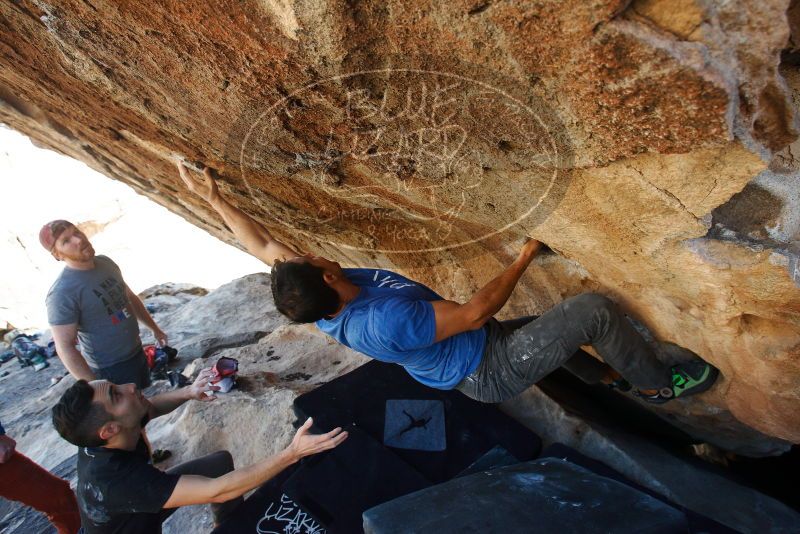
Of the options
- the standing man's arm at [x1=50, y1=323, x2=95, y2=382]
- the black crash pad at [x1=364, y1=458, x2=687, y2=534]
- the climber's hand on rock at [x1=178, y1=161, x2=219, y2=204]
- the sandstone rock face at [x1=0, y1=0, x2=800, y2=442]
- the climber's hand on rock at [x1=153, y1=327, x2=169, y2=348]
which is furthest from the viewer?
the climber's hand on rock at [x1=153, y1=327, x2=169, y2=348]

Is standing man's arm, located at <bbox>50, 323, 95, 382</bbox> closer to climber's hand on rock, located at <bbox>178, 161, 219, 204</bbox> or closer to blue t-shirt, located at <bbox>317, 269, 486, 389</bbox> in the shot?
climber's hand on rock, located at <bbox>178, 161, 219, 204</bbox>

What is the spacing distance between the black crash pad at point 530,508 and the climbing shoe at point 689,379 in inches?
24.4

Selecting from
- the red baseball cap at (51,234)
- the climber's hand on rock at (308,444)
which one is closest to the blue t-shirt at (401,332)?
the climber's hand on rock at (308,444)

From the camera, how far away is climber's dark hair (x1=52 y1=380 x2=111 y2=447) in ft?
6.36

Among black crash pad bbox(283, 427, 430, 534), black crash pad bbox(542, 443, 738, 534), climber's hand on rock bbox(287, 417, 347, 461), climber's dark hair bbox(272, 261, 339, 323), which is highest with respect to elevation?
climber's dark hair bbox(272, 261, 339, 323)

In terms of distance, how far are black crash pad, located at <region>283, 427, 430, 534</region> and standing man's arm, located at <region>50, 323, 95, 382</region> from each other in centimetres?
154

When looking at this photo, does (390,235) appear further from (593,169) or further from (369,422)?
(593,169)

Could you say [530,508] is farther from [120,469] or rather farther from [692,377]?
[120,469]

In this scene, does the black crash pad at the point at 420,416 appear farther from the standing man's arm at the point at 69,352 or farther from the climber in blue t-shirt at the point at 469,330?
the standing man's arm at the point at 69,352

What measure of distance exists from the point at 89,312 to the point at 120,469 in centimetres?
141

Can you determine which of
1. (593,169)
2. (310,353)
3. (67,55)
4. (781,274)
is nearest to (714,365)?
(781,274)

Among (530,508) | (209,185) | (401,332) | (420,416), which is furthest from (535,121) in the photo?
(209,185)

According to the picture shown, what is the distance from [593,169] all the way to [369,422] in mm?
1848

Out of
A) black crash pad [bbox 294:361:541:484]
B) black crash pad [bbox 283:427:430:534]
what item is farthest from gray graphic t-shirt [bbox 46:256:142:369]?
black crash pad [bbox 283:427:430:534]
